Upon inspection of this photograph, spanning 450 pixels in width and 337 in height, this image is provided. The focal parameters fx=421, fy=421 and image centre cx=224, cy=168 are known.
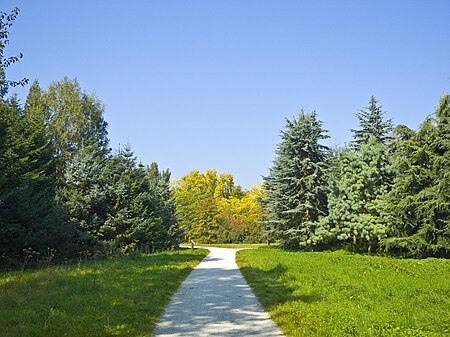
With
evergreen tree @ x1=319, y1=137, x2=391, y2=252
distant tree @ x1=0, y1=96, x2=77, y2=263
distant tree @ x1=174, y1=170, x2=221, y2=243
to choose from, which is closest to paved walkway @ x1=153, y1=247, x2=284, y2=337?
distant tree @ x1=0, y1=96, x2=77, y2=263

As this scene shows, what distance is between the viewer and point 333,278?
1335 cm

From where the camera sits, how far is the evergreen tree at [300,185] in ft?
108

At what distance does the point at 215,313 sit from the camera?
8742 mm

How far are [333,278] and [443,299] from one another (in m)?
3.83

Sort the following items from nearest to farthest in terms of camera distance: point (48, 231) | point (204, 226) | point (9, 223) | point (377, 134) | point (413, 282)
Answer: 1. point (413, 282)
2. point (9, 223)
3. point (48, 231)
4. point (377, 134)
5. point (204, 226)

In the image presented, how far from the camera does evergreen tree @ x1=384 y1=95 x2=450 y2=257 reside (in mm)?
25250

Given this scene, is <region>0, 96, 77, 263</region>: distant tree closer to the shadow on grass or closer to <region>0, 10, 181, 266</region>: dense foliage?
<region>0, 10, 181, 266</region>: dense foliage

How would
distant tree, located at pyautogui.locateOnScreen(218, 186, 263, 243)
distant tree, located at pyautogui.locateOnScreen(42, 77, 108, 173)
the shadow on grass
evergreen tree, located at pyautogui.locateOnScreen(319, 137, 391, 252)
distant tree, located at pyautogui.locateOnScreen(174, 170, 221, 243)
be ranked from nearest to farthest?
1. the shadow on grass
2. evergreen tree, located at pyautogui.locateOnScreen(319, 137, 391, 252)
3. distant tree, located at pyautogui.locateOnScreen(42, 77, 108, 173)
4. distant tree, located at pyautogui.locateOnScreen(174, 170, 221, 243)
5. distant tree, located at pyautogui.locateOnScreen(218, 186, 263, 243)

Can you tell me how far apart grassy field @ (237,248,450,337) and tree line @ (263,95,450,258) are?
10.0 m

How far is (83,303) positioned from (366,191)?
1007 inches

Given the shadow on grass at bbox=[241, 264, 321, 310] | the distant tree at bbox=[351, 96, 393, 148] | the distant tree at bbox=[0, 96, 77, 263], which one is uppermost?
the distant tree at bbox=[351, 96, 393, 148]

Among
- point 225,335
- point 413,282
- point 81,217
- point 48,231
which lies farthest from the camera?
point 81,217

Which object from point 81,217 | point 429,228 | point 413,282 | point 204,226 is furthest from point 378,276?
point 204,226

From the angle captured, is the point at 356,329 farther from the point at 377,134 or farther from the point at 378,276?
the point at 377,134
